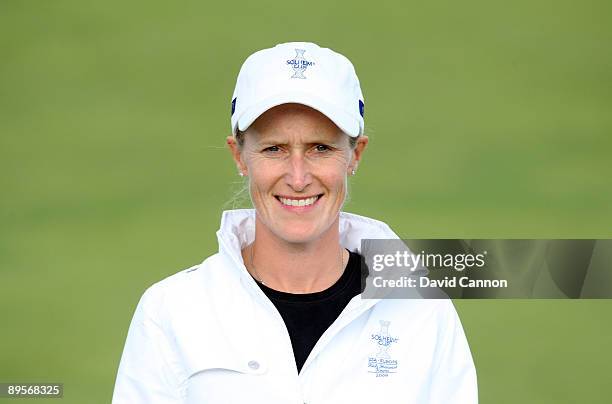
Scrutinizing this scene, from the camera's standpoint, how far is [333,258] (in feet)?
9.07

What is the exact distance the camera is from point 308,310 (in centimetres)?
270

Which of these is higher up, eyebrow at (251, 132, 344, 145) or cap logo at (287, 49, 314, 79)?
cap logo at (287, 49, 314, 79)

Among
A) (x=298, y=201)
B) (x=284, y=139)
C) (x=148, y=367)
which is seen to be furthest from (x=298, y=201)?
(x=148, y=367)

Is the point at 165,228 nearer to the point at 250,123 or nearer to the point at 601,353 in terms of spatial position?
the point at 601,353

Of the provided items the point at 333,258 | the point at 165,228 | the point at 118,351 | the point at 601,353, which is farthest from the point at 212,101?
the point at 333,258

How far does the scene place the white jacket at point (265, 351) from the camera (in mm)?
2621

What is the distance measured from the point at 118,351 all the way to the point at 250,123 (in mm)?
3101

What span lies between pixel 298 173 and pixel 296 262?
9.5 inches

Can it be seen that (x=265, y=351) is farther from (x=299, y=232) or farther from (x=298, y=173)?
(x=298, y=173)

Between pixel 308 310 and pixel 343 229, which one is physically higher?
pixel 343 229

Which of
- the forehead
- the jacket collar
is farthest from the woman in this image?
the jacket collar

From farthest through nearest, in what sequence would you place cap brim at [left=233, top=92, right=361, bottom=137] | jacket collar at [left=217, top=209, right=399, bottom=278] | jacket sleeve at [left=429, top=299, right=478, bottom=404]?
jacket collar at [left=217, top=209, right=399, bottom=278] → jacket sleeve at [left=429, top=299, right=478, bottom=404] → cap brim at [left=233, top=92, right=361, bottom=137]

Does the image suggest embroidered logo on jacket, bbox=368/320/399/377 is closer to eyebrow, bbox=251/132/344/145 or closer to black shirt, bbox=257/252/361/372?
black shirt, bbox=257/252/361/372

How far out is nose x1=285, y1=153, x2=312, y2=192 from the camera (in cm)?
257
